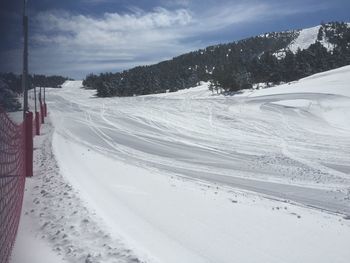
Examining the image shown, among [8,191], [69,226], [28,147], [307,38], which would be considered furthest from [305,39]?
[69,226]

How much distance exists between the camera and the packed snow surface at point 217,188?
5.65 m

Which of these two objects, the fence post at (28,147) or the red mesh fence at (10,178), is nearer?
the red mesh fence at (10,178)

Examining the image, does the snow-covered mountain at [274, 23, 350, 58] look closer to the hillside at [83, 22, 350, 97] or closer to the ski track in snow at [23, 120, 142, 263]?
the hillside at [83, 22, 350, 97]

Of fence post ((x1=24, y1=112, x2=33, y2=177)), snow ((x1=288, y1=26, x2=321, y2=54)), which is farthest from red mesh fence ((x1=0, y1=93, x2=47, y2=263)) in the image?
snow ((x1=288, y1=26, x2=321, y2=54))

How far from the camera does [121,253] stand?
4961 millimetres

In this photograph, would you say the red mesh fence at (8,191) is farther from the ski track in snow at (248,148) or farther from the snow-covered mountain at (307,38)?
the snow-covered mountain at (307,38)

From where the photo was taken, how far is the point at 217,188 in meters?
9.29

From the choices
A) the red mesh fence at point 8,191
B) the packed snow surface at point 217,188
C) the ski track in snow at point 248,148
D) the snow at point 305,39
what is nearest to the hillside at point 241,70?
the snow at point 305,39

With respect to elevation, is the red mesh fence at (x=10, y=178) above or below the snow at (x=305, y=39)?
below

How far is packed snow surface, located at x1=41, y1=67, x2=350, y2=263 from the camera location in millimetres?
5652

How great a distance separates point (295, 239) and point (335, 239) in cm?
61

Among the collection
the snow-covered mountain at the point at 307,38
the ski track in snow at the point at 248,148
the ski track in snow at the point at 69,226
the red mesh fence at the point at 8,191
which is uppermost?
the snow-covered mountain at the point at 307,38

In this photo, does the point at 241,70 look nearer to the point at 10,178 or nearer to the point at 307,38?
the point at 10,178

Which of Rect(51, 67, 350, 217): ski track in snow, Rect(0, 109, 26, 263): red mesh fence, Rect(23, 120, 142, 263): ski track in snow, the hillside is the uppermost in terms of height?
the hillside
